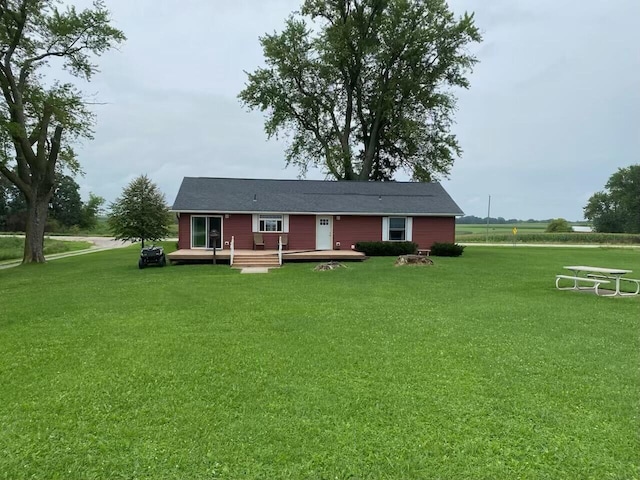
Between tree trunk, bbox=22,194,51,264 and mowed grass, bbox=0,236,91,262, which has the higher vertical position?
tree trunk, bbox=22,194,51,264

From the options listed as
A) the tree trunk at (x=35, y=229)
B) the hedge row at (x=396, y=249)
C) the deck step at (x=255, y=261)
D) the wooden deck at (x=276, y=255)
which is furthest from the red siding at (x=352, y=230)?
the tree trunk at (x=35, y=229)

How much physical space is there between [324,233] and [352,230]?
145cm

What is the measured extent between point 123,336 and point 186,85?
2036 centimetres

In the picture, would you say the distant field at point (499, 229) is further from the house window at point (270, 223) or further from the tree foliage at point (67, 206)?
the tree foliage at point (67, 206)

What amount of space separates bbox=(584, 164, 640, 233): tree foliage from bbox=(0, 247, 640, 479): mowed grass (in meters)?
75.6

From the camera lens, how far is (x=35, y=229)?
21.2 metres

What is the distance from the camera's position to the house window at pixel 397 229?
22.0 m

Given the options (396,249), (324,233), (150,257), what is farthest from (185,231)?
(396,249)

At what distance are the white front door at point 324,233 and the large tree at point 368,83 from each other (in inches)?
388

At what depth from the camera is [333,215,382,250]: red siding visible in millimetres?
21609

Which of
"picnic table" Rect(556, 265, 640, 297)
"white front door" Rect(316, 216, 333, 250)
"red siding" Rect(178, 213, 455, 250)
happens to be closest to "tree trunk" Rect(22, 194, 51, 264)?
"red siding" Rect(178, 213, 455, 250)

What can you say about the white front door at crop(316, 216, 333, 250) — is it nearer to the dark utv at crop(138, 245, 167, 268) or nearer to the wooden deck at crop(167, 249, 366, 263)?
the wooden deck at crop(167, 249, 366, 263)

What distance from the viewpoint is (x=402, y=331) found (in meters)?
6.62

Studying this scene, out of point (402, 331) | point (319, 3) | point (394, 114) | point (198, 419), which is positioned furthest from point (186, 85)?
point (198, 419)
